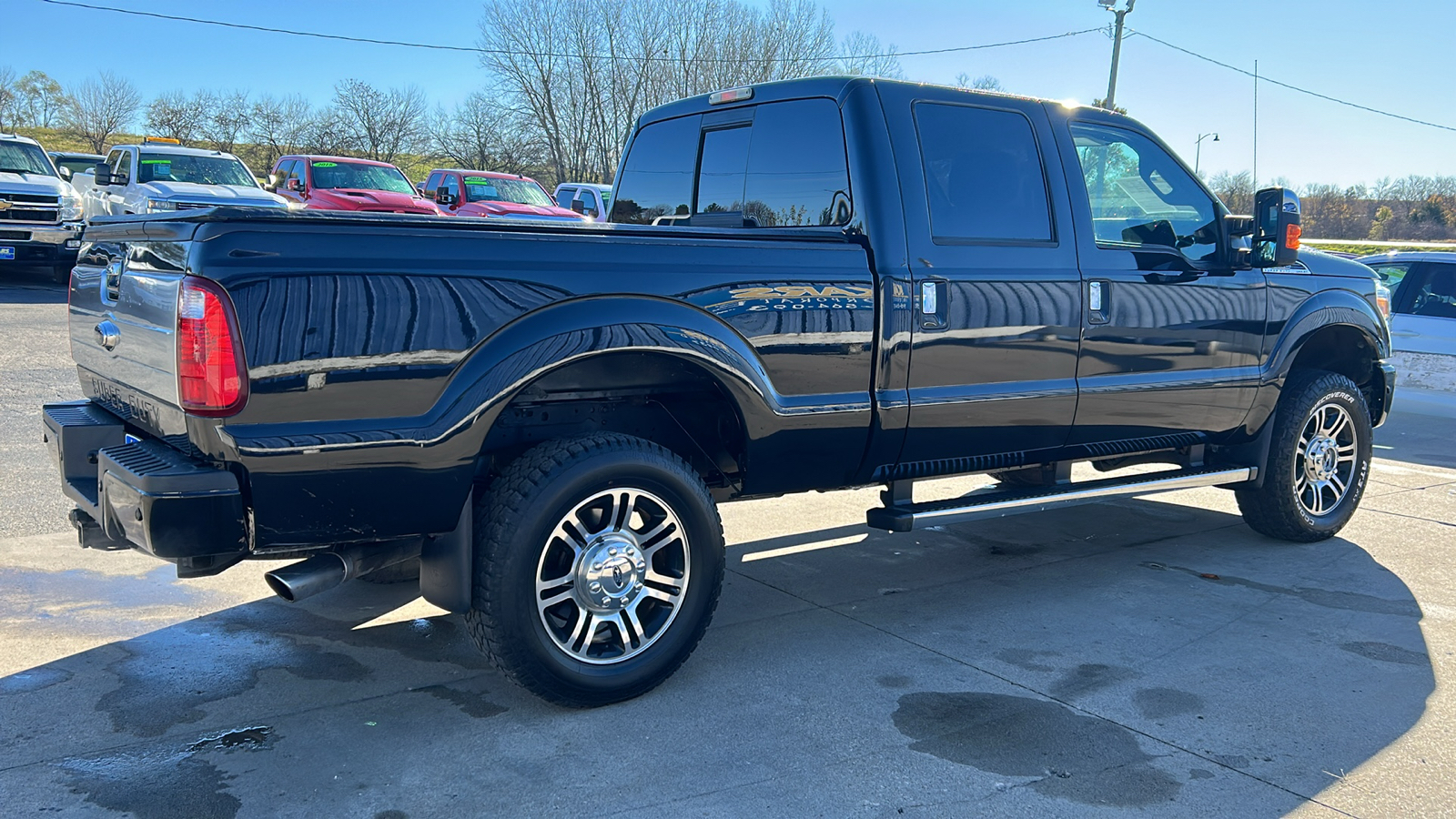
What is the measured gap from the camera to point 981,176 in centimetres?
474

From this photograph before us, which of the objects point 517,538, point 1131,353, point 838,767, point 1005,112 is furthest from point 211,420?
point 1131,353

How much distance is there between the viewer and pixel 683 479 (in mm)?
3852

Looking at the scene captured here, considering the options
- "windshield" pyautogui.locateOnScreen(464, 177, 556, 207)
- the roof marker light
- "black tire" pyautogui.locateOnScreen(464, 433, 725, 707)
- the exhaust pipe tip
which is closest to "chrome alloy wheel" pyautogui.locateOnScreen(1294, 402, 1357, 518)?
the roof marker light

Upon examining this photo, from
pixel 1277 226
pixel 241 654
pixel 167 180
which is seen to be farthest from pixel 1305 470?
pixel 167 180

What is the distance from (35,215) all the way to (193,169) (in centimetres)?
238

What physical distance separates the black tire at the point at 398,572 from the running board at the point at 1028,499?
169cm

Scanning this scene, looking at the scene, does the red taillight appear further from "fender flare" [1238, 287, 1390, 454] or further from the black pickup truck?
"fender flare" [1238, 287, 1390, 454]

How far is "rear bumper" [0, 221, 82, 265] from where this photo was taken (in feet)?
54.0

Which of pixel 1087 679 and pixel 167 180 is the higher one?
pixel 167 180

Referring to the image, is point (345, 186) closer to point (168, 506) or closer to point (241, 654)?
point (241, 654)

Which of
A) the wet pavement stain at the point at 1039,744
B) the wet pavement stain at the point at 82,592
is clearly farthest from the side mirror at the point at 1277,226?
the wet pavement stain at the point at 82,592

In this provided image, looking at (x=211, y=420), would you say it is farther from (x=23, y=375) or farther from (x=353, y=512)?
(x=23, y=375)

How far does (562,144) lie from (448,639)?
48860 mm

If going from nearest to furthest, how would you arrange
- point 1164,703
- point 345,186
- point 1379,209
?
point 1164,703 → point 345,186 → point 1379,209
